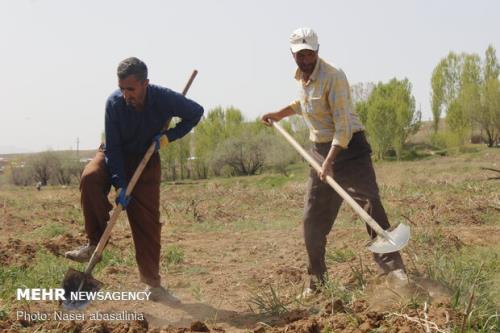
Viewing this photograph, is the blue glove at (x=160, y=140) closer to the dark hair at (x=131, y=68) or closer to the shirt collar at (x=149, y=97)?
the shirt collar at (x=149, y=97)

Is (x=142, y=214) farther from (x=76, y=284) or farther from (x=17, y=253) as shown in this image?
(x=17, y=253)

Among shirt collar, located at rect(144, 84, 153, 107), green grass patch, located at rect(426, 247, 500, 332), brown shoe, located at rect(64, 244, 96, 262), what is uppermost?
shirt collar, located at rect(144, 84, 153, 107)

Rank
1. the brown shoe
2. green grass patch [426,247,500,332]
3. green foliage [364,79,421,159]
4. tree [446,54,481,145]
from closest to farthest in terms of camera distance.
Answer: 1. green grass patch [426,247,500,332]
2. the brown shoe
3. green foliage [364,79,421,159]
4. tree [446,54,481,145]

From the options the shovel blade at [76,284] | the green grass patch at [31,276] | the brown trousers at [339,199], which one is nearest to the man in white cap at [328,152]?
the brown trousers at [339,199]

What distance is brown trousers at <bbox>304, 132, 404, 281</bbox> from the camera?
12.5ft

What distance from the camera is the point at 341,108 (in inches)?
148

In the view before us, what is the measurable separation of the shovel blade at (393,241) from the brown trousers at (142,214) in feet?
5.88

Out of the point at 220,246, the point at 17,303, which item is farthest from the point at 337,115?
the point at 220,246

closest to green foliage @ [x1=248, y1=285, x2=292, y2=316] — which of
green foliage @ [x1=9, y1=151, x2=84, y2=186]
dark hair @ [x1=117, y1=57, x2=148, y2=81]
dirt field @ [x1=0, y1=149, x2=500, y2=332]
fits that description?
dirt field @ [x1=0, y1=149, x2=500, y2=332]

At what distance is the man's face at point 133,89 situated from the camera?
402 centimetres

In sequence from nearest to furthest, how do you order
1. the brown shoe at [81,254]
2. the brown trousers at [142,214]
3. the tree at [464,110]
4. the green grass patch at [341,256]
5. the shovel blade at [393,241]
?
the shovel blade at [393,241]
the brown shoe at [81,254]
the brown trousers at [142,214]
the green grass patch at [341,256]
the tree at [464,110]

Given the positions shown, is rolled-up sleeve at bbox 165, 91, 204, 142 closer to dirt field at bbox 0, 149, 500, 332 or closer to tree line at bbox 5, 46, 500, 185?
dirt field at bbox 0, 149, 500, 332

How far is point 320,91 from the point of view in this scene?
12.7 ft

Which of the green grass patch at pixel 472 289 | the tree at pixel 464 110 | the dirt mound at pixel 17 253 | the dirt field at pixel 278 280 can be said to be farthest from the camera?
the tree at pixel 464 110
